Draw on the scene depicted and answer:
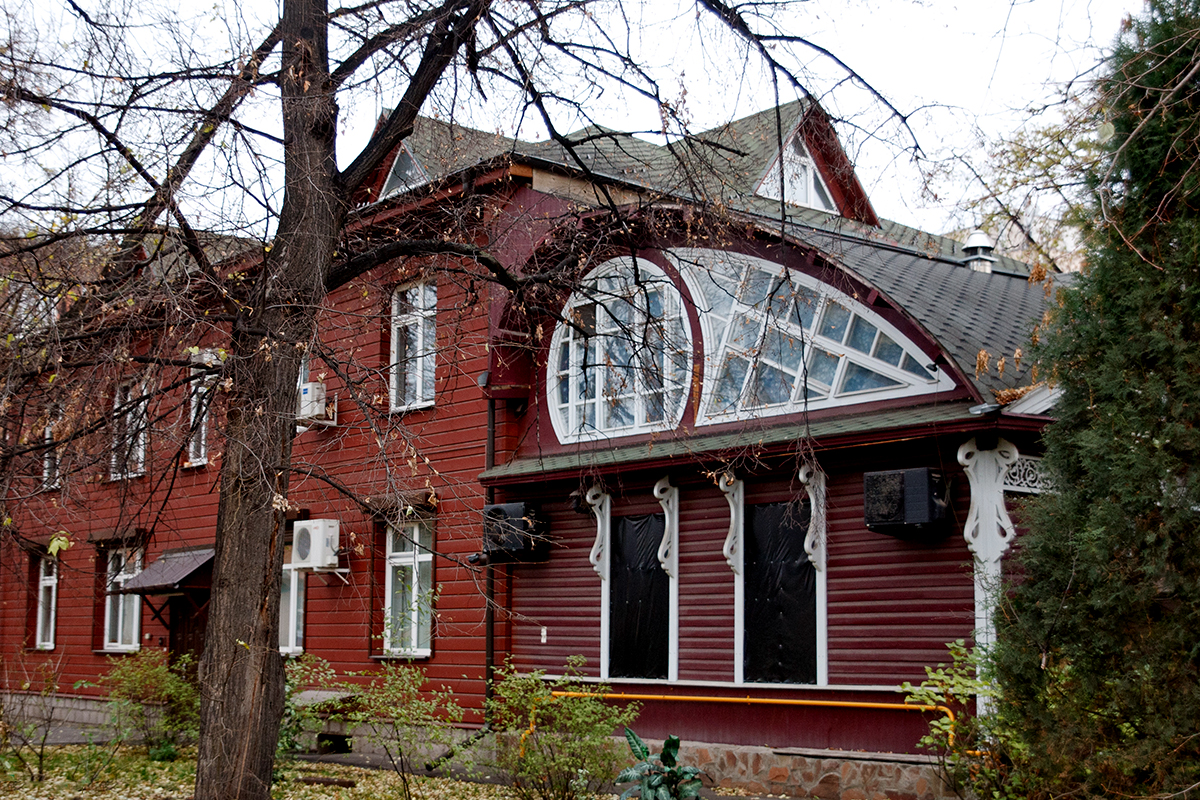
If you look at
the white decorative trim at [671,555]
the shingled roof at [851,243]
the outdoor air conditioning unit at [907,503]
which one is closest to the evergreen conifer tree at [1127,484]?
the shingled roof at [851,243]

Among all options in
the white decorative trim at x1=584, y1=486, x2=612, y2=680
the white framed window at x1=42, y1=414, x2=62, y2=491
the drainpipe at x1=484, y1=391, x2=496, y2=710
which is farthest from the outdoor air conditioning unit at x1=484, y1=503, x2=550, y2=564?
the white framed window at x1=42, y1=414, x2=62, y2=491

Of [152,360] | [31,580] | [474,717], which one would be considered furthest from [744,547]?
[31,580]

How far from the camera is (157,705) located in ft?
46.8

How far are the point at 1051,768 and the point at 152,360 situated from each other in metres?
6.26

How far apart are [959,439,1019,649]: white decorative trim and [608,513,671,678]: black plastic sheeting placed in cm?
376

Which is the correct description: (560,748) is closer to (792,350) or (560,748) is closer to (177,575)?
(792,350)

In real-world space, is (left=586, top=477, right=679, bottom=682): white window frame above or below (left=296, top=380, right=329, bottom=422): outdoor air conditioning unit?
below

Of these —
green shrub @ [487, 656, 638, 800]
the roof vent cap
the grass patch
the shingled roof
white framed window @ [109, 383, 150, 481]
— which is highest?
the roof vent cap

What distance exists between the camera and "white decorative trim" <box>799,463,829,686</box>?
36.6 ft

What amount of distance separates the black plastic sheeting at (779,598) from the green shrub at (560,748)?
1776 mm

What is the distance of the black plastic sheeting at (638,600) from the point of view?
12.9 meters

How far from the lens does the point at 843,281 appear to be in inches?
450

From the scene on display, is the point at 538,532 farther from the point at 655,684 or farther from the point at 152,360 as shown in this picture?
the point at 152,360

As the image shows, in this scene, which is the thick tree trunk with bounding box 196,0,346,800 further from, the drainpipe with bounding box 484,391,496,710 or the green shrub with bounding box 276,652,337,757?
the drainpipe with bounding box 484,391,496,710
